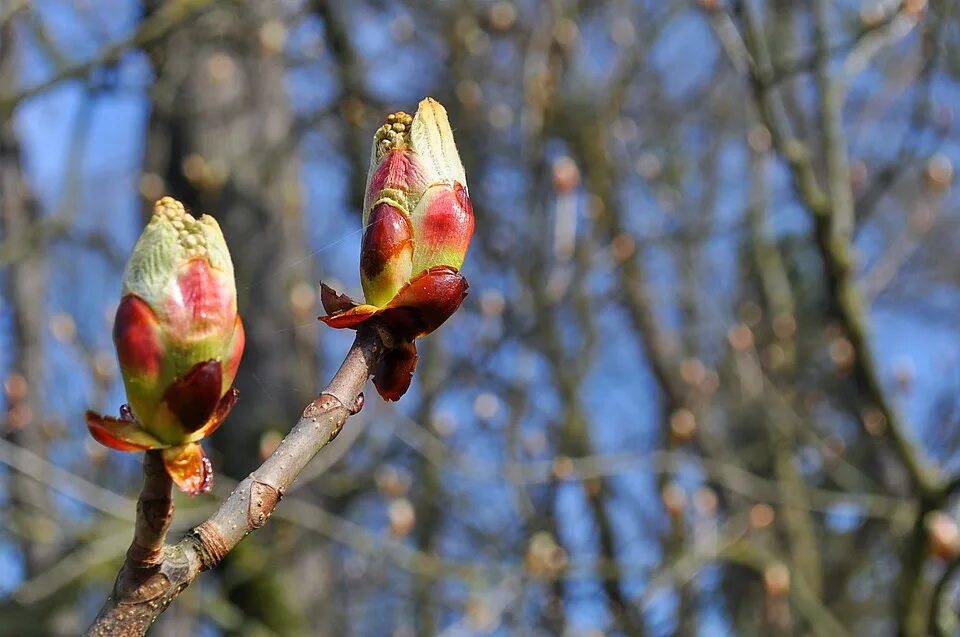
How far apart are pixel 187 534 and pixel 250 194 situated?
3855 mm

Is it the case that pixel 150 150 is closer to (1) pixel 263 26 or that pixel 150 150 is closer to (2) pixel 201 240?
(1) pixel 263 26

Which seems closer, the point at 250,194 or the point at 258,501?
the point at 258,501

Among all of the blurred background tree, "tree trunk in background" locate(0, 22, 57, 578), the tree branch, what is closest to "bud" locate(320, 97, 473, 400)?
the tree branch

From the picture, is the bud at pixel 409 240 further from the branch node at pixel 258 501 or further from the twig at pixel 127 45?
the twig at pixel 127 45

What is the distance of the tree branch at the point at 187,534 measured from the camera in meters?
0.65

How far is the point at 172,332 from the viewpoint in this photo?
2.06 feet

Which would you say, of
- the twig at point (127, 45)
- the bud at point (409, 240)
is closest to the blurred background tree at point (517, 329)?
the twig at point (127, 45)

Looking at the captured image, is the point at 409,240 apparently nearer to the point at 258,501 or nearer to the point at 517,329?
the point at 258,501

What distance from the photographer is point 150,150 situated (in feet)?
16.4

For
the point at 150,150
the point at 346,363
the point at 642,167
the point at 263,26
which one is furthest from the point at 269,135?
the point at 346,363

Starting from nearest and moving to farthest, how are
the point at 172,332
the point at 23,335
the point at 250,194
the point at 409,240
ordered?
the point at 172,332 < the point at 409,240 < the point at 250,194 < the point at 23,335

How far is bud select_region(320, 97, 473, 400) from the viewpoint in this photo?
0.73m

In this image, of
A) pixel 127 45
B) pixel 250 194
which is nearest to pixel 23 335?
pixel 250 194

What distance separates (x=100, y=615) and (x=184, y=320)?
0.61 feet
